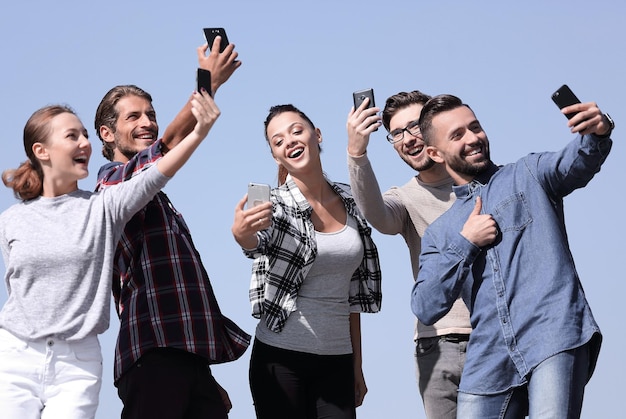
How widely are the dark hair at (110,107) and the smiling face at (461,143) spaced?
1938mm

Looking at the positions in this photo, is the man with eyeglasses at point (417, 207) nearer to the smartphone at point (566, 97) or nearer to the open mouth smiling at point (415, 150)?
the open mouth smiling at point (415, 150)

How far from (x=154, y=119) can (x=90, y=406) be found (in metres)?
1.94

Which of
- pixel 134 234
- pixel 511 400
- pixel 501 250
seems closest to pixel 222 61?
pixel 134 234

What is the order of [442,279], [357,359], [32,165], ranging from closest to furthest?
[442,279]
[32,165]
[357,359]

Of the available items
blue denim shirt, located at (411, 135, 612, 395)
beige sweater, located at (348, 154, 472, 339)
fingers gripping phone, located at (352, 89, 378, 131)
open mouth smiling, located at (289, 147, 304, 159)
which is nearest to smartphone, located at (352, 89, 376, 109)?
fingers gripping phone, located at (352, 89, 378, 131)

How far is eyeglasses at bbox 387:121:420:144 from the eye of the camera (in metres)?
6.39

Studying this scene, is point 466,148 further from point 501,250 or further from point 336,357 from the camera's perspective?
point 336,357

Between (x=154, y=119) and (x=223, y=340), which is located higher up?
(x=154, y=119)

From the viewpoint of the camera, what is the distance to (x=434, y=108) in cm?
560

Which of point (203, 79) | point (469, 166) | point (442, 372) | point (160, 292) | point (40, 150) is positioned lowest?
point (442, 372)

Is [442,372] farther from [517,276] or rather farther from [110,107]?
[110,107]

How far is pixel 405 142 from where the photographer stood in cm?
641

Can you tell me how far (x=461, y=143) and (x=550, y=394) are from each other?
1.57 meters

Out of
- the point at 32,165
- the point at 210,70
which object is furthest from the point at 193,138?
the point at 32,165
